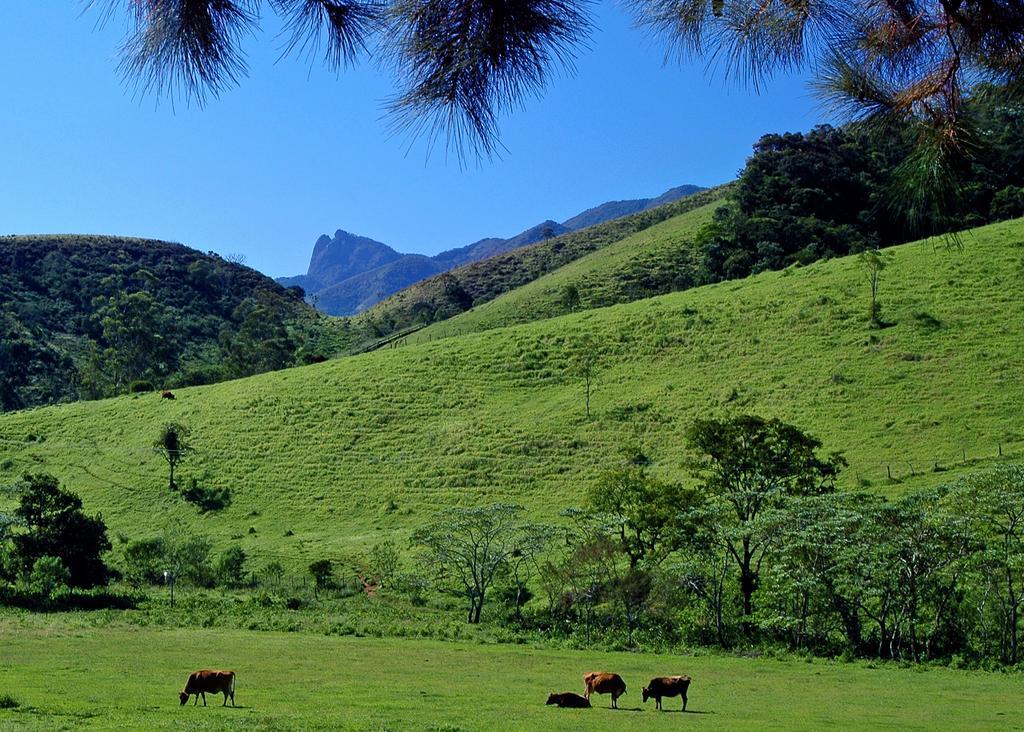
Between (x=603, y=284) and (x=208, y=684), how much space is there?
262 ft

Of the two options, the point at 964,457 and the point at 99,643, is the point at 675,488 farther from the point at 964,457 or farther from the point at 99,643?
the point at 99,643

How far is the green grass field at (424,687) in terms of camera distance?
1453 cm

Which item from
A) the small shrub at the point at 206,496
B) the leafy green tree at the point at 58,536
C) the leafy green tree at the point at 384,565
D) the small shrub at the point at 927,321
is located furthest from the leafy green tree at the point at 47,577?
the small shrub at the point at 927,321

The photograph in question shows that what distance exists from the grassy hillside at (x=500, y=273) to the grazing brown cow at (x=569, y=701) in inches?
3687

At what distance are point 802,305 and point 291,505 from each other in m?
34.7

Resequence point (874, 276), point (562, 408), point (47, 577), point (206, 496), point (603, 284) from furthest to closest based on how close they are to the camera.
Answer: point (603, 284)
point (874, 276)
point (562, 408)
point (206, 496)
point (47, 577)

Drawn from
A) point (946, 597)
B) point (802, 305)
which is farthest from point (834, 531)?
point (802, 305)

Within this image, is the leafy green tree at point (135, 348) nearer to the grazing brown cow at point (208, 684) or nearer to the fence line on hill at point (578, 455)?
the fence line on hill at point (578, 455)

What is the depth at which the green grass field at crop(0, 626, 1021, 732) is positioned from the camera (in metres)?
14.5

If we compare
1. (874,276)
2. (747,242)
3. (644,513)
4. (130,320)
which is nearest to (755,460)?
(644,513)

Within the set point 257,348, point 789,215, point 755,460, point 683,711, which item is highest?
point 789,215

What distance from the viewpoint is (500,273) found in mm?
129750

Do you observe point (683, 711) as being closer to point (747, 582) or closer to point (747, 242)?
point (747, 582)

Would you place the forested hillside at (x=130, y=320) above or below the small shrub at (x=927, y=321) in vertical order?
above
